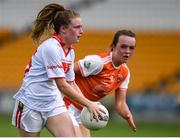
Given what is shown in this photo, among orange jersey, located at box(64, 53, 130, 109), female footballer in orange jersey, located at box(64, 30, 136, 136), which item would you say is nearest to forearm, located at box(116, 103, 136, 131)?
female footballer in orange jersey, located at box(64, 30, 136, 136)

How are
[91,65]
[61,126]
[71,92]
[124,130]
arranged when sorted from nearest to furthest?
[71,92]
[61,126]
[91,65]
[124,130]

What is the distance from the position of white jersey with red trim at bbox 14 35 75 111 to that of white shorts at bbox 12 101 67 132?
4 cm

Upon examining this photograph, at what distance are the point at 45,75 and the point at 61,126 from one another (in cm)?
52

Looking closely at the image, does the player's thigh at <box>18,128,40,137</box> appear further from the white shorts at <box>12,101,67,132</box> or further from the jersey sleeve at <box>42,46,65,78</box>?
the jersey sleeve at <box>42,46,65,78</box>

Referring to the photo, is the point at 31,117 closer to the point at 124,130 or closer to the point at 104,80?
the point at 104,80

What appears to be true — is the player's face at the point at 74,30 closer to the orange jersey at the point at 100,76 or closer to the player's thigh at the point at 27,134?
the player's thigh at the point at 27,134

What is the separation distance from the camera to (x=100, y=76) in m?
8.82

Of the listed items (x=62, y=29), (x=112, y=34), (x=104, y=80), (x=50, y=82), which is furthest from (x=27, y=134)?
(x=112, y=34)

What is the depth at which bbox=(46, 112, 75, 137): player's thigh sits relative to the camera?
7418 mm

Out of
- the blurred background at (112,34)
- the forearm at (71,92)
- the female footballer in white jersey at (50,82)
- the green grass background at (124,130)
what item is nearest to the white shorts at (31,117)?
the female footballer in white jersey at (50,82)

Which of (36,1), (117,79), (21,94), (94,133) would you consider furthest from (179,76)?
(21,94)

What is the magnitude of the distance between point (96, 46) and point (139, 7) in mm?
1769

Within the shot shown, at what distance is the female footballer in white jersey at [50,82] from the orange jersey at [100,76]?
3.64ft

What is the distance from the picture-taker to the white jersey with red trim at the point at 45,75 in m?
7.38
